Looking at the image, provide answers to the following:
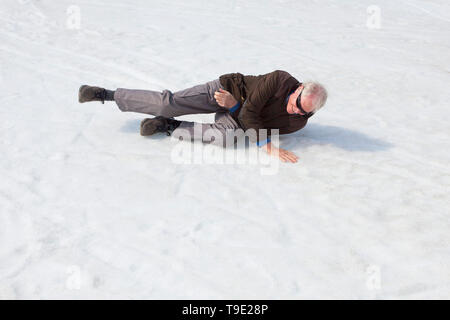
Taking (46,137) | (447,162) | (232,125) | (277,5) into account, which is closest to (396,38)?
(277,5)

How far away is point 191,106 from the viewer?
362 cm

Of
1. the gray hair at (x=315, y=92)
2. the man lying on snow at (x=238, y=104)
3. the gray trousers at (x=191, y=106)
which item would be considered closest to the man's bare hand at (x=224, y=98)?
the man lying on snow at (x=238, y=104)

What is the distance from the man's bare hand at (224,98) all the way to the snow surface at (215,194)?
1.75ft

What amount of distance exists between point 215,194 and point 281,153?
79 cm

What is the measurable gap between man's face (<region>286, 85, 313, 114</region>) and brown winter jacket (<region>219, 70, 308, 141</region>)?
57mm

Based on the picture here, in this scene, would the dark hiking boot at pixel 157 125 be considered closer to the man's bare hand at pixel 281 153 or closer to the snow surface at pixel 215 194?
the snow surface at pixel 215 194

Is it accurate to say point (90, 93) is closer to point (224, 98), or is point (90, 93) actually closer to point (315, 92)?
point (224, 98)

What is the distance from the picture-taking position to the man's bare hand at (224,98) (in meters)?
3.35

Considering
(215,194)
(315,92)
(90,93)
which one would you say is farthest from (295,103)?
(90,93)

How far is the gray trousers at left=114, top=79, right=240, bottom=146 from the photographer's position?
3545 mm

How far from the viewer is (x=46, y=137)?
3.67 meters

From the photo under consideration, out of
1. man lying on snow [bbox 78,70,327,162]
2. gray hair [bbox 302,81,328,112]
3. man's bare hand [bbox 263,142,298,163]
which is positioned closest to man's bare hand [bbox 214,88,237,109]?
man lying on snow [bbox 78,70,327,162]
